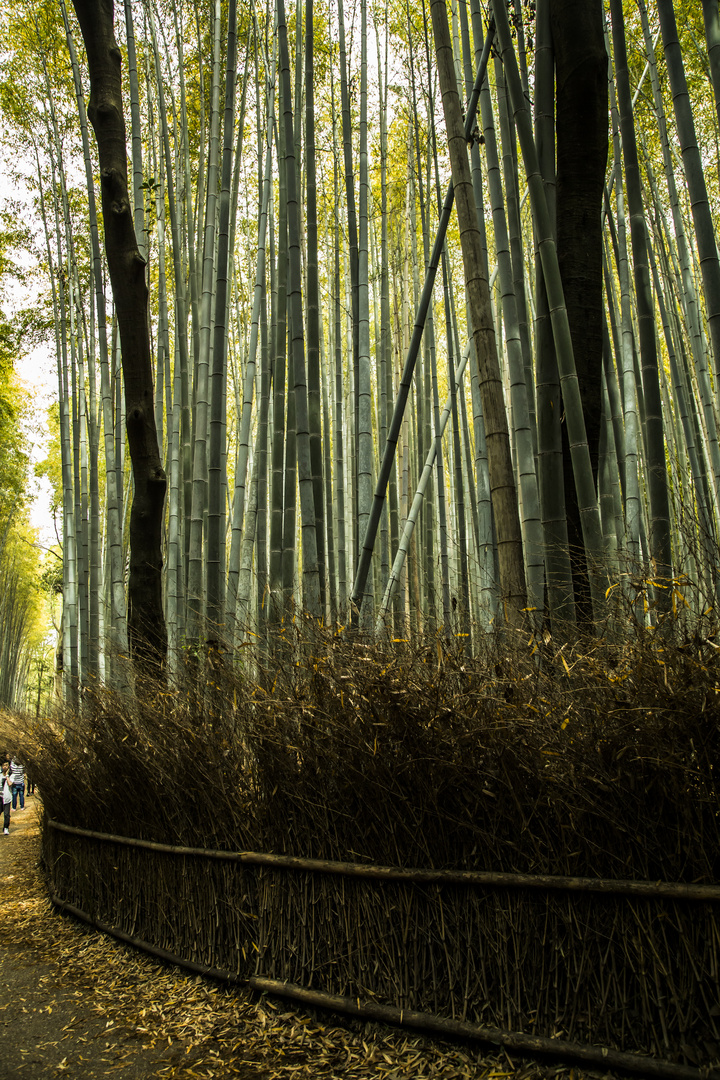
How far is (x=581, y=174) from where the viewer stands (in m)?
3.04

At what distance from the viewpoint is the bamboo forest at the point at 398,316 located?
2.60 metres

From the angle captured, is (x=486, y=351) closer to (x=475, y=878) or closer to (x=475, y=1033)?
(x=475, y=878)

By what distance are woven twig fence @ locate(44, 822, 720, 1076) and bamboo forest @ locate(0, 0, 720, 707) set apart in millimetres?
648

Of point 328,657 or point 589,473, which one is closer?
point 328,657

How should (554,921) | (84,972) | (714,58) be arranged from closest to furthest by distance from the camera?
(554,921) → (714,58) → (84,972)

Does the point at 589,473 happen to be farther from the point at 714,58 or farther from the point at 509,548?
the point at 714,58

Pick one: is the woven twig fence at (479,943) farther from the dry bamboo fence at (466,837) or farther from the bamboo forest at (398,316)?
the bamboo forest at (398,316)

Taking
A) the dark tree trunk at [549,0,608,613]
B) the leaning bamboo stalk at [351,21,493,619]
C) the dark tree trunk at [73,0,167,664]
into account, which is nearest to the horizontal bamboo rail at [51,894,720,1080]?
the leaning bamboo stalk at [351,21,493,619]

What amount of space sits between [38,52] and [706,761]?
311 inches

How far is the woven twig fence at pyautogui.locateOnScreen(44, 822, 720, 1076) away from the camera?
154 centimetres

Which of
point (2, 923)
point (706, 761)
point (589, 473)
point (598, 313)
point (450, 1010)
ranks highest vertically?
point (598, 313)

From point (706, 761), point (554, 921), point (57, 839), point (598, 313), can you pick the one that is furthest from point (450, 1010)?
point (57, 839)

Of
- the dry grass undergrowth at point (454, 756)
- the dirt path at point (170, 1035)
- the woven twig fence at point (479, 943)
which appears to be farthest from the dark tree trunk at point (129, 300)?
the woven twig fence at point (479, 943)

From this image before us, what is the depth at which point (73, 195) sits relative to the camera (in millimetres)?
7820
